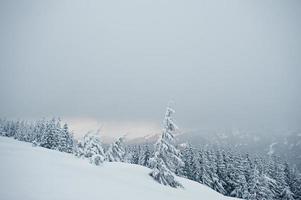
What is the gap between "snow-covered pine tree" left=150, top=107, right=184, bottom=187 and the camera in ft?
77.5

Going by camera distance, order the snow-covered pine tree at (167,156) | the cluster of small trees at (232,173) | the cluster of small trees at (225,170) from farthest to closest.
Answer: the cluster of small trees at (232,173) → the cluster of small trees at (225,170) → the snow-covered pine tree at (167,156)

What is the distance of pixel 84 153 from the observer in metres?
26.4

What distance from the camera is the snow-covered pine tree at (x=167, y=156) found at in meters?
23.6

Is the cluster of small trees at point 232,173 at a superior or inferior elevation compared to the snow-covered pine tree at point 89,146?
inferior

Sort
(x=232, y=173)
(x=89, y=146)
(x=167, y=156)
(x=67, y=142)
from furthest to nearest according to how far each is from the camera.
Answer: (x=67, y=142)
(x=232, y=173)
(x=89, y=146)
(x=167, y=156)

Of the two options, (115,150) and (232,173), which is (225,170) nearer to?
(232,173)

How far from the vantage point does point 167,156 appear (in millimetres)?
25422

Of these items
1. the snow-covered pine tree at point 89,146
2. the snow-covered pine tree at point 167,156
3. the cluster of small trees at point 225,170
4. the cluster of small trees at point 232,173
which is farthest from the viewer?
the cluster of small trees at point 232,173

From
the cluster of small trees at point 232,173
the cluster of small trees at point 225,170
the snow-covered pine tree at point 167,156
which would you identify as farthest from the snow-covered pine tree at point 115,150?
the cluster of small trees at point 232,173

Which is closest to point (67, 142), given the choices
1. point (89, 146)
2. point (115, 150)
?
point (115, 150)

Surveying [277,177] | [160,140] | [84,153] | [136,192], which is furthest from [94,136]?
[277,177]

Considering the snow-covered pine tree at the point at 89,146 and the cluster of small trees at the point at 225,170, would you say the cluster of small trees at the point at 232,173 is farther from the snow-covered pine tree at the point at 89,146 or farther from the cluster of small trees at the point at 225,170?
the snow-covered pine tree at the point at 89,146

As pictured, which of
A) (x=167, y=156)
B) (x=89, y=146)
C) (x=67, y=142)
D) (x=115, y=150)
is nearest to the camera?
(x=167, y=156)

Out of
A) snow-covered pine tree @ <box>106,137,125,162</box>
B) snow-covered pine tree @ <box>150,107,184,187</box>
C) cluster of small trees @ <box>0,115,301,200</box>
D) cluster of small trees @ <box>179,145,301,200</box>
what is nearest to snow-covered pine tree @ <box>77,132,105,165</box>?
cluster of small trees @ <box>0,115,301,200</box>
